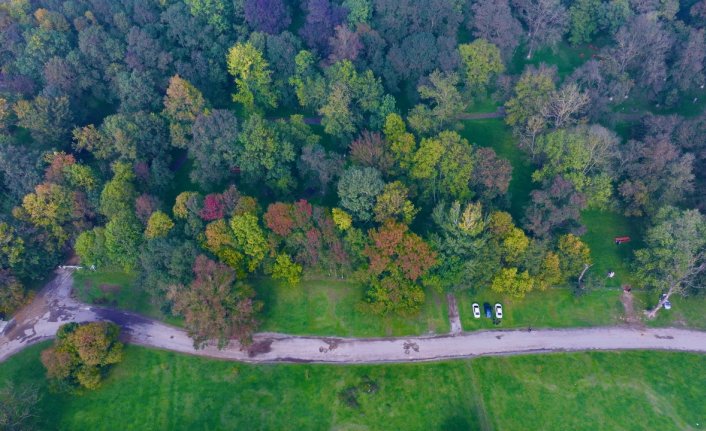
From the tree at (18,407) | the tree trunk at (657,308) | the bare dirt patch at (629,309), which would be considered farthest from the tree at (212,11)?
the tree trunk at (657,308)

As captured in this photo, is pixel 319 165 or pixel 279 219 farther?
pixel 319 165

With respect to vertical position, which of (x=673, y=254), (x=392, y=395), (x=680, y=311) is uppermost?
(x=673, y=254)

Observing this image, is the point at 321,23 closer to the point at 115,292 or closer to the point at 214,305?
the point at 214,305

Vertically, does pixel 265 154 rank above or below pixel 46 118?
below

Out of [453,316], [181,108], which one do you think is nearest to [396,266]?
[453,316]

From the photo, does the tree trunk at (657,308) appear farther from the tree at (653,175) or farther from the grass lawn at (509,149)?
the grass lawn at (509,149)

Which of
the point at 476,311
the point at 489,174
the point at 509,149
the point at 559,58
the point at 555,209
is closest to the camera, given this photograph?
the point at 555,209

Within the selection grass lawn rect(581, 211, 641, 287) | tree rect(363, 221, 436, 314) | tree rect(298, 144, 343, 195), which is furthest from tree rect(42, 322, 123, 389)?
grass lawn rect(581, 211, 641, 287)

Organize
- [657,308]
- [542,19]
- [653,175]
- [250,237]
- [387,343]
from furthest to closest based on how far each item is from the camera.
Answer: [542,19]
[653,175]
[657,308]
[387,343]
[250,237]
